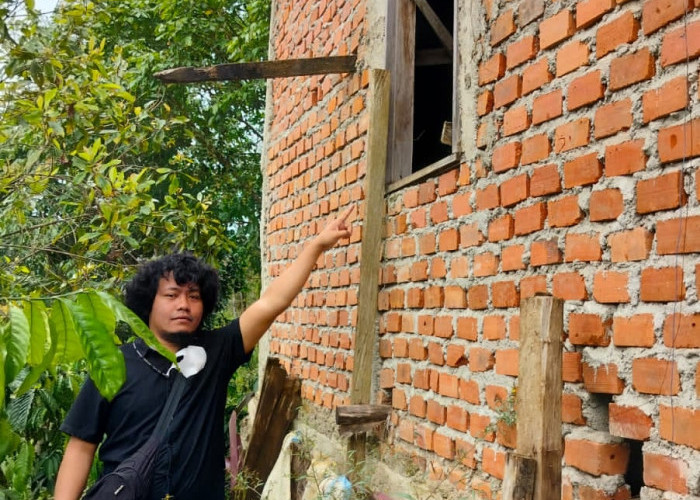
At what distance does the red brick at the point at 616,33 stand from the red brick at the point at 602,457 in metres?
1.02

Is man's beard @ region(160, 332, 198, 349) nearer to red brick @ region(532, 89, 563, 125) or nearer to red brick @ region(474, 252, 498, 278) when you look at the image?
red brick @ region(474, 252, 498, 278)

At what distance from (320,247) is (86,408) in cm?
104

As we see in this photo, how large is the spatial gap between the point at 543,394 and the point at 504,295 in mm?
551

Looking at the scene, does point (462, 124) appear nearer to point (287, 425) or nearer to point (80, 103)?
point (287, 425)

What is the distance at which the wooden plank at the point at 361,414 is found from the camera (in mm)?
3088

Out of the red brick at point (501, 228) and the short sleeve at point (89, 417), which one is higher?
the red brick at point (501, 228)

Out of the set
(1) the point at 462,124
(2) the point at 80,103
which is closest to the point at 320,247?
(1) the point at 462,124

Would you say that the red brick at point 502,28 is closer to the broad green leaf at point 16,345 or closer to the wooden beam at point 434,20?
the wooden beam at point 434,20

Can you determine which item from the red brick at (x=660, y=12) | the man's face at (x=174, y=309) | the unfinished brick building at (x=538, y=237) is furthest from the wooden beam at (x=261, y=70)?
the red brick at (x=660, y=12)

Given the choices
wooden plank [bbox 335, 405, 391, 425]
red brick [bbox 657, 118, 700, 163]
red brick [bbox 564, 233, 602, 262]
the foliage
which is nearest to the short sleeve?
the foliage

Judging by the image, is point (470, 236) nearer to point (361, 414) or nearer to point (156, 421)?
point (361, 414)

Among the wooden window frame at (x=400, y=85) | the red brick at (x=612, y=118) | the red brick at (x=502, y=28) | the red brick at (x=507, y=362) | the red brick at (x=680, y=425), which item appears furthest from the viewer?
the wooden window frame at (x=400, y=85)

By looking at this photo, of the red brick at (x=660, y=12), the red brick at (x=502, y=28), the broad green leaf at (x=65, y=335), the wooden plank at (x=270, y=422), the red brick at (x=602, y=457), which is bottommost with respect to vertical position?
the wooden plank at (x=270, y=422)

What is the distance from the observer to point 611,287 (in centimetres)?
189
